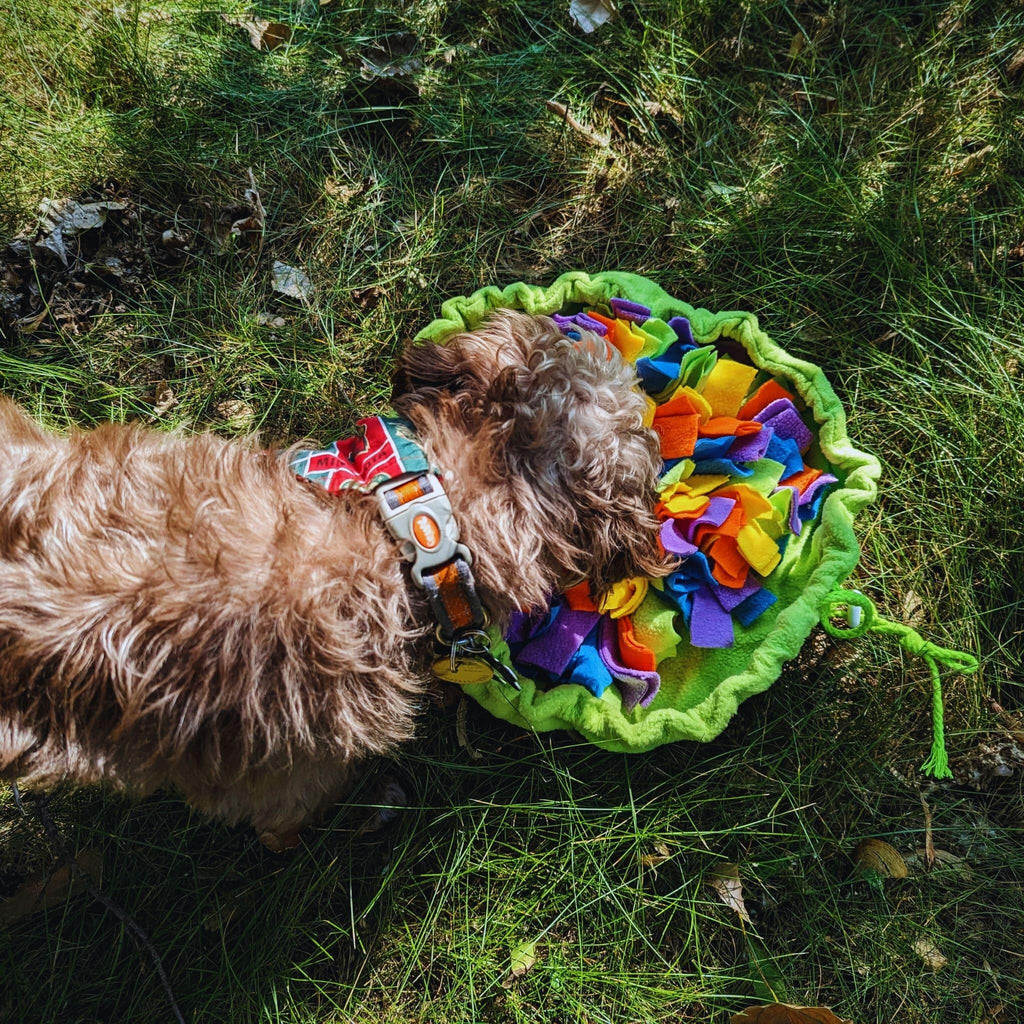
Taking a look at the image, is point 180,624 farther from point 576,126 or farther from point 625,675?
point 576,126

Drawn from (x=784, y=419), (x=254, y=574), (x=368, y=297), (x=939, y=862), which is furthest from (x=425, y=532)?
(x=939, y=862)

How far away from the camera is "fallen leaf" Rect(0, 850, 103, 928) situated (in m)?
2.83

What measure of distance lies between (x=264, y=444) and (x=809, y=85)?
275 cm

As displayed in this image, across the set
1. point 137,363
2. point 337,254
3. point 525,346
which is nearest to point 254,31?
point 337,254

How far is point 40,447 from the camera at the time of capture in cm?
215

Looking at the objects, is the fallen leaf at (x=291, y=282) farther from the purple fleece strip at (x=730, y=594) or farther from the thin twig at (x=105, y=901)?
the thin twig at (x=105, y=901)

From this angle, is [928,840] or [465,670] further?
[928,840]

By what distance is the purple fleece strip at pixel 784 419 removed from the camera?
2822 millimetres

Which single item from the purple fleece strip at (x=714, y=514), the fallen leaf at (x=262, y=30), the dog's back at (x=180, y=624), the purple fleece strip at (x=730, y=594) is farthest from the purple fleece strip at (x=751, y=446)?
the fallen leaf at (x=262, y=30)

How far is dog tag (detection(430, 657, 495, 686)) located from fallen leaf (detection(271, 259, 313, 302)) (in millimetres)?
1777

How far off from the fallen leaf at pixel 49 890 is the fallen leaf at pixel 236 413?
1718 millimetres

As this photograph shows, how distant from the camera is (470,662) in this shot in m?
2.32

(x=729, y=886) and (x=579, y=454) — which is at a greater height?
(x=579, y=454)

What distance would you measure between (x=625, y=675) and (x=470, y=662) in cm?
66
